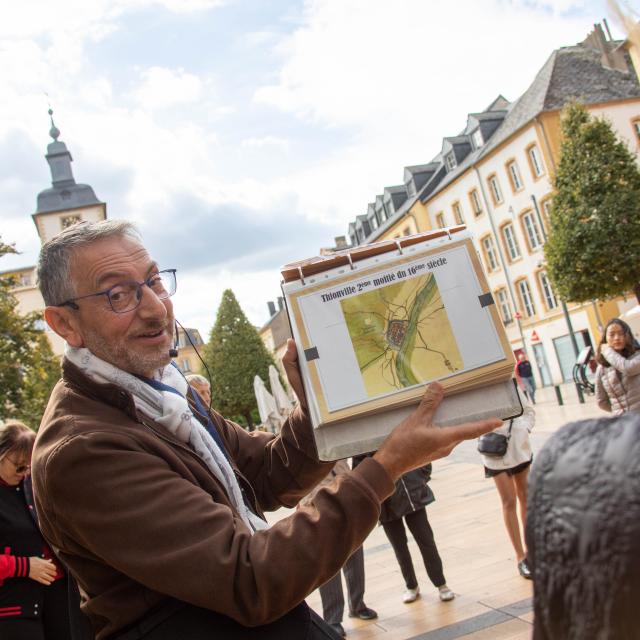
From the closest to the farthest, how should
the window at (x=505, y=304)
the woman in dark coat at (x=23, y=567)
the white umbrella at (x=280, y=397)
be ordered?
the woman in dark coat at (x=23, y=567), the white umbrella at (x=280, y=397), the window at (x=505, y=304)

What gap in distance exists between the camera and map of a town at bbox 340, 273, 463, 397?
66.8 inches

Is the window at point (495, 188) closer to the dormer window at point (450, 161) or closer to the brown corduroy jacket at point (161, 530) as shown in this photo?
the dormer window at point (450, 161)

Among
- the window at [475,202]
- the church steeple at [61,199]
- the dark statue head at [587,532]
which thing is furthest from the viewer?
the church steeple at [61,199]

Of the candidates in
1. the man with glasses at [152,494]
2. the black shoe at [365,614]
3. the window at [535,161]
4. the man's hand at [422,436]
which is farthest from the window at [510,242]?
the man's hand at [422,436]

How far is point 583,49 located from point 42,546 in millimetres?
44587

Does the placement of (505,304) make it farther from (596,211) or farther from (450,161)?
(596,211)

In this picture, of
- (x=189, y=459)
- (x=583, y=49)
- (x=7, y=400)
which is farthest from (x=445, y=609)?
(x=583, y=49)

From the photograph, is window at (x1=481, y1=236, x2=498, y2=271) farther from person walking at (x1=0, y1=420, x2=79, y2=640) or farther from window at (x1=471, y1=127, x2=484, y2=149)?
person walking at (x1=0, y1=420, x2=79, y2=640)

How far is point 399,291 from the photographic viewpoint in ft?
5.69

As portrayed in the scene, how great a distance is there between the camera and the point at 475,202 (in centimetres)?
4531

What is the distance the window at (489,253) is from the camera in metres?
44.7

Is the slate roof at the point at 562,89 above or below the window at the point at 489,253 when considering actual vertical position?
above

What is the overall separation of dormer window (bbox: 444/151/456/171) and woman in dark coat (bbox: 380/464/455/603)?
44.4 meters

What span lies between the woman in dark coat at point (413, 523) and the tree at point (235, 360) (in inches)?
1960
